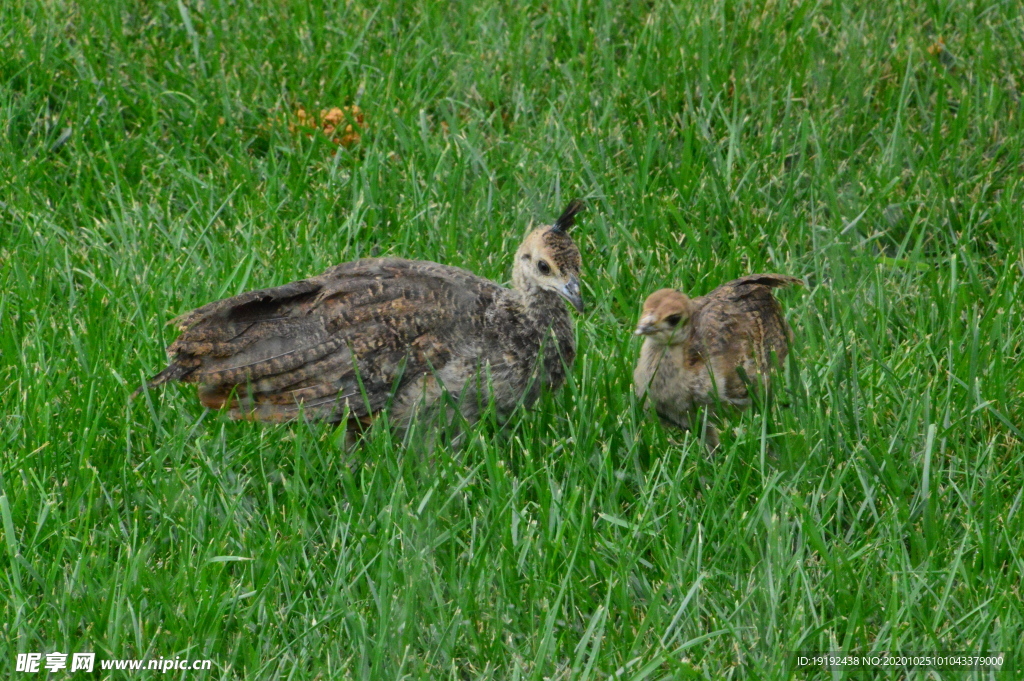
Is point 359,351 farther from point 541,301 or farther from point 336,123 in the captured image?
point 336,123

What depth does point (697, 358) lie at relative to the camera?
4.97 metres

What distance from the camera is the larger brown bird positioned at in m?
4.79

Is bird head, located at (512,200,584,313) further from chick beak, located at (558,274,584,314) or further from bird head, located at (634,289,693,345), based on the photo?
bird head, located at (634,289,693,345)

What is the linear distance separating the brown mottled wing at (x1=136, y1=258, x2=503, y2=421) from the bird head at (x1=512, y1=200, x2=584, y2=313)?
0.36 metres

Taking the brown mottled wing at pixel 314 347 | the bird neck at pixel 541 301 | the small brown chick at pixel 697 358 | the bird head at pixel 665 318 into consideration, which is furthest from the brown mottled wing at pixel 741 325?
the brown mottled wing at pixel 314 347

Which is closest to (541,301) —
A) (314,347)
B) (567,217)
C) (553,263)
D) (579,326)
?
(553,263)

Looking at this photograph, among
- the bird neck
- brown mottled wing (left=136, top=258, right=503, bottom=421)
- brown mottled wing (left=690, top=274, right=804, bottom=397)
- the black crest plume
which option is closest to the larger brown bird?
brown mottled wing (left=136, top=258, right=503, bottom=421)

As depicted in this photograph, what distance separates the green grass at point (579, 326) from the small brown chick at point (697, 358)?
15 centimetres

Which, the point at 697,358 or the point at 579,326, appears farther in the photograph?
the point at 579,326

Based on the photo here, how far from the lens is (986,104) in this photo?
6.57 metres

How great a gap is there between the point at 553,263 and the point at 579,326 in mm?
630

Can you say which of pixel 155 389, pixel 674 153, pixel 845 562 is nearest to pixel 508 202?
pixel 674 153

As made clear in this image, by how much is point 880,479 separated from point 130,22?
4987 mm

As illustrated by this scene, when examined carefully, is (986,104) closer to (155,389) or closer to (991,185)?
(991,185)
